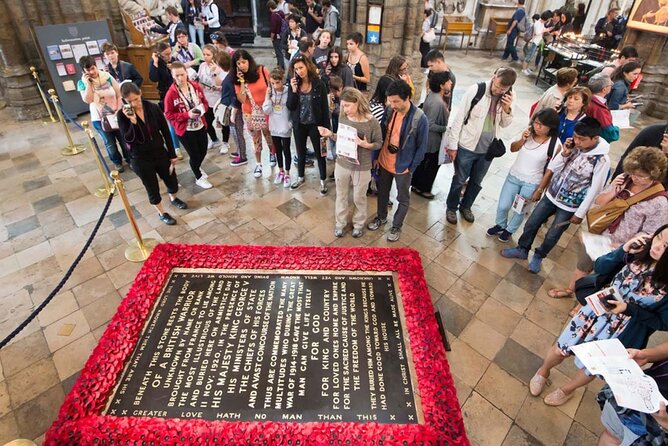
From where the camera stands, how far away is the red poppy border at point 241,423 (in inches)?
105

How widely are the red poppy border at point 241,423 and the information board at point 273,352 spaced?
80 millimetres

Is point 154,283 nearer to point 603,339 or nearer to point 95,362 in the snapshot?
point 95,362

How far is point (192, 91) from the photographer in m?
5.05

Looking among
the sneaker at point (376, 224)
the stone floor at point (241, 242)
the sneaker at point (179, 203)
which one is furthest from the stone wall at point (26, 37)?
the sneaker at point (376, 224)

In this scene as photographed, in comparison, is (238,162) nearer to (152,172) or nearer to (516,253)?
(152,172)

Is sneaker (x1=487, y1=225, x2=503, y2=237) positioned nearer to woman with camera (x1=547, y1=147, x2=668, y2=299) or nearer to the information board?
woman with camera (x1=547, y1=147, x2=668, y2=299)

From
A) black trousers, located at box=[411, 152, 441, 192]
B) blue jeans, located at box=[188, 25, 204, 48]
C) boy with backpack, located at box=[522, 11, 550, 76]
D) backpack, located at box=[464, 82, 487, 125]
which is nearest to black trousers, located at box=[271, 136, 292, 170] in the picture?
black trousers, located at box=[411, 152, 441, 192]

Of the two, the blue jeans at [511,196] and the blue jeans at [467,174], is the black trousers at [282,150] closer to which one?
the blue jeans at [467,174]

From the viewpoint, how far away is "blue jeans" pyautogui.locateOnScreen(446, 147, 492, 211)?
4.52m

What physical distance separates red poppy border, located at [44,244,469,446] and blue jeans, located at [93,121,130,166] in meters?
2.77

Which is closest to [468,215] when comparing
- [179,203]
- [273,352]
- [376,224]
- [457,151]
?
[457,151]

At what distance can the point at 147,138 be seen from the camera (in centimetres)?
435

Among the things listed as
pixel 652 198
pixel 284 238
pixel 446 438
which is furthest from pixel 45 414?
pixel 652 198

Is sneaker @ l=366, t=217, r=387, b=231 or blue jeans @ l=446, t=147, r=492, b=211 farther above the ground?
blue jeans @ l=446, t=147, r=492, b=211
